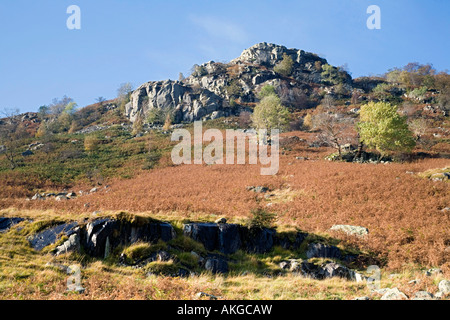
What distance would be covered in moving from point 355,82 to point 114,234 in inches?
5973

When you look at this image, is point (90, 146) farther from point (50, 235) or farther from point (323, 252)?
point (323, 252)

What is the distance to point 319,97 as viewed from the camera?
106000 millimetres

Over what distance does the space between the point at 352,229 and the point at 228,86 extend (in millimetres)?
102282

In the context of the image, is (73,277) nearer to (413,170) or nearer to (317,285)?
(317,285)

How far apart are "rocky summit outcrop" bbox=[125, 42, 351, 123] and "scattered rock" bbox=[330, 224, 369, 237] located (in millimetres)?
75019

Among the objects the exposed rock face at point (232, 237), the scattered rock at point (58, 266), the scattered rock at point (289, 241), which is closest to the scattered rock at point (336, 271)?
the scattered rock at point (289, 241)

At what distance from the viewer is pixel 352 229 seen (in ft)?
44.3

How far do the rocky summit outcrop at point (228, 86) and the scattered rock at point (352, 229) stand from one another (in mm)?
75019

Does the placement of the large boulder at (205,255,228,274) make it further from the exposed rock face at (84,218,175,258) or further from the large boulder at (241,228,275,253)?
the exposed rock face at (84,218,175,258)

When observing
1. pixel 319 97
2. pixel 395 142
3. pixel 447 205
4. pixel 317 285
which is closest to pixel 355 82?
pixel 319 97

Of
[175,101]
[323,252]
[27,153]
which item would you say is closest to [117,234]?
[323,252]

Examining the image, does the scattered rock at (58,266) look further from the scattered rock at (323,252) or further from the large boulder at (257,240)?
the scattered rock at (323,252)

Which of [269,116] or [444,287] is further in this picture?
[269,116]

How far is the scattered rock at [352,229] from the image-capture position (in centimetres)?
1314
